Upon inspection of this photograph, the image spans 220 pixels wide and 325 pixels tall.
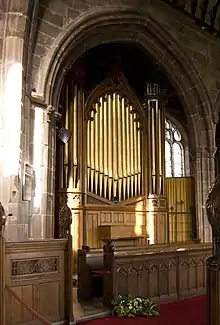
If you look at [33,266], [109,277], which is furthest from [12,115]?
[109,277]

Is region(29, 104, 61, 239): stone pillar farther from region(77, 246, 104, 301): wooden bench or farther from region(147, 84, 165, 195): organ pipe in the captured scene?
region(147, 84, 165, 195): organ pipe

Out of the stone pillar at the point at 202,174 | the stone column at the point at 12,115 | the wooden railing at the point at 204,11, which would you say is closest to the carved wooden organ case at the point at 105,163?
the stone pillar at the point at 202,174

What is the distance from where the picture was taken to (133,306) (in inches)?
225

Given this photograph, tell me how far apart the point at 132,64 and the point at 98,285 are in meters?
6.88

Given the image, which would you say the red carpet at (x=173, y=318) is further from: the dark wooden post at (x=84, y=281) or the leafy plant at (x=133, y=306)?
the dark wooden post at (x=84, y=281)

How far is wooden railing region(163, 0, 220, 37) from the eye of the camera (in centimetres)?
993

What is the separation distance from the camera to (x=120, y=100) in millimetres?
10602

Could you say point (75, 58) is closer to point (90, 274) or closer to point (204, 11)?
point (204, 11)

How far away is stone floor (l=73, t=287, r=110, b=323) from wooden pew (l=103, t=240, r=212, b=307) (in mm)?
184

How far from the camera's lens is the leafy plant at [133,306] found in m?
5.63

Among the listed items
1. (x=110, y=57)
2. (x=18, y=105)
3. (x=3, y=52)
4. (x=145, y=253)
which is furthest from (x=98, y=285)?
(x=110, y=57)

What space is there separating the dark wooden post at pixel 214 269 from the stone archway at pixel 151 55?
4837mm

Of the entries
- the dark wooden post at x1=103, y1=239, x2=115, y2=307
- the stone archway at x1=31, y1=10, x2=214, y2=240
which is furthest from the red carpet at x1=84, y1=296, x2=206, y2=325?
the stone archway at x1=31, y1=10, x2=214, y2=240

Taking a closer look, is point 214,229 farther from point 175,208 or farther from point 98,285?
point 175,208
